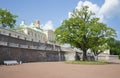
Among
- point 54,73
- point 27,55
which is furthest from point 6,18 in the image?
point 54,73

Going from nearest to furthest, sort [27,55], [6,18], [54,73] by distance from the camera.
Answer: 1. [54,73]
2. [27,55]
3. [6,18]

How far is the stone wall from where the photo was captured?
34.1 metres

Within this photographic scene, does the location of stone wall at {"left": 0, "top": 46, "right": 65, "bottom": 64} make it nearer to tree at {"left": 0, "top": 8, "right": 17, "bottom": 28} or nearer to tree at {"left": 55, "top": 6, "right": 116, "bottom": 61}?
tree at {"left": 55, "top": 6, "right": 116, "bottom": 61}

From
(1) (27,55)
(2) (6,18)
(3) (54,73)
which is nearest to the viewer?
(3) (54,73)

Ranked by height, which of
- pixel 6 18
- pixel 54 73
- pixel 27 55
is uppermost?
pixel 6 18

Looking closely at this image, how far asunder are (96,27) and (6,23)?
34.7 m

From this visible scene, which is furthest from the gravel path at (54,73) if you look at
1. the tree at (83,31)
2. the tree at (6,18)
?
the tree at (6,18)

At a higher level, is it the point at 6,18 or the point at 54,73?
the point at 6,18

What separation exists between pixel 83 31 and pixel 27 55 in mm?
13702

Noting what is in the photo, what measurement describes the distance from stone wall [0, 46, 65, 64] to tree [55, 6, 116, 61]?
7026 mm

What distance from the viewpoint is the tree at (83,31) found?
43562 mm

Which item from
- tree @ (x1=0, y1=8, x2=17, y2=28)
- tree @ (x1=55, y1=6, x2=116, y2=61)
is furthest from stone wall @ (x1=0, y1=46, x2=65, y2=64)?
tree @ (x1=0, y1=8, x2=17, y2=28)

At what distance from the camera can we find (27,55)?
1684 inches

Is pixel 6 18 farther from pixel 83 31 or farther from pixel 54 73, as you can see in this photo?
pixel 54 73
